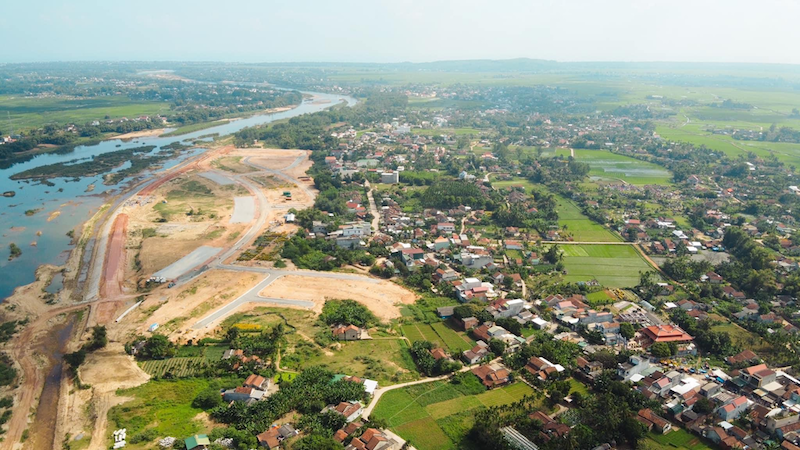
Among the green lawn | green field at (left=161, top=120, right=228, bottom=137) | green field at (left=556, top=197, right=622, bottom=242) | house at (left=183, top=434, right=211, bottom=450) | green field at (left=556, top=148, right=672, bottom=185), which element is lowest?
the green lawn

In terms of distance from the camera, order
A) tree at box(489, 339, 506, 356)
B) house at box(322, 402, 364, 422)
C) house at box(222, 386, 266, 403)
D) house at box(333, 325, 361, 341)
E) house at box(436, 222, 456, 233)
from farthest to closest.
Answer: house at box(436, 222, 456, 233) → house at box(333, 325, 361, 341) → tree at box(489, 339, 506, 356) → house at box(222, 386, 266, 403) → house at box(322, 402, 364, 422)

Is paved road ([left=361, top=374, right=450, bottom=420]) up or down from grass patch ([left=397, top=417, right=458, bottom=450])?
up

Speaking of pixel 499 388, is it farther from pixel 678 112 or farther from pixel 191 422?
pixel 678 112

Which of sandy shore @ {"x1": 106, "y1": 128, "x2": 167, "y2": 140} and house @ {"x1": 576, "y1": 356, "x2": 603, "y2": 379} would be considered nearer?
house @ {"x1": 576, "y1": 356, "x2": 603, "y2": 379}

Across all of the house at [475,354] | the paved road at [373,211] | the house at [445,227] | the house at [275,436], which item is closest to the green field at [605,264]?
the house at [445,227]

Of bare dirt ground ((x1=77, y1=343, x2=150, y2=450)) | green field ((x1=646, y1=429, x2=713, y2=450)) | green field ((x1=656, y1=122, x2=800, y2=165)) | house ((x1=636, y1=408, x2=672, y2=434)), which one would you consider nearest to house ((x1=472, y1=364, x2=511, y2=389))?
house ((x1=636, y1=408, x2=672, y2=434))

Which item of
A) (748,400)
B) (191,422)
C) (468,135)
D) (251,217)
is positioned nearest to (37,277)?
(251,217)

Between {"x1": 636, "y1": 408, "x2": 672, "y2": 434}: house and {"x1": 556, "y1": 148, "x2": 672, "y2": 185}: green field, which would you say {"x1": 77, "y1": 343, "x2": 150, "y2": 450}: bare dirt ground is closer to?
{"x1": 636, "y1": 408, "x2": 672, "y2": 434}: house
